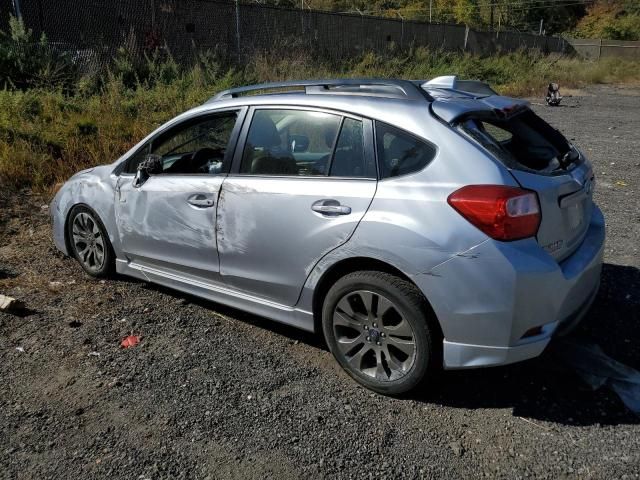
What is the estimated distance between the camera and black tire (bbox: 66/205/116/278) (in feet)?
15.9

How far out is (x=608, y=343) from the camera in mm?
3797

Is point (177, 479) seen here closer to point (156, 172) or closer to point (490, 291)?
point (490, 291)

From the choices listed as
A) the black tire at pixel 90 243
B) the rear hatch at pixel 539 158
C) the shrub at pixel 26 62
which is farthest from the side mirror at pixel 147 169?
the shrub at pixel 26 62

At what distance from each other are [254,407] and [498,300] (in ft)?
4.71

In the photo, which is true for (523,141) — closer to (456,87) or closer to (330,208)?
(456,87)

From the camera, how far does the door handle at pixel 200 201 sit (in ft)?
12.7

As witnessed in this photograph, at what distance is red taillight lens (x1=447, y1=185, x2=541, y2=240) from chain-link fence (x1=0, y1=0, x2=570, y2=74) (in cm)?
1028

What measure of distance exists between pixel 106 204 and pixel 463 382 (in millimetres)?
3026

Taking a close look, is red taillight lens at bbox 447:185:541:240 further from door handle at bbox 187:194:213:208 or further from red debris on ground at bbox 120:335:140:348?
red debris on ground at bbox 120:335:140:348

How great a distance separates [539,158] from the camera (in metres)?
3.43

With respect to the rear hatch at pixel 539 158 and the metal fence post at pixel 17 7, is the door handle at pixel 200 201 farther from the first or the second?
the metal fence post at pixel 17 7

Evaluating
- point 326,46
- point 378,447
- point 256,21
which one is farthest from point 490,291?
point 326,46

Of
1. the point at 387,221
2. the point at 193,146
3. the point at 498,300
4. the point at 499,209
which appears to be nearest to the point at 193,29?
the point at 193,146

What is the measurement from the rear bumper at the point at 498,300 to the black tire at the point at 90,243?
295cm
